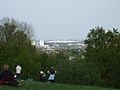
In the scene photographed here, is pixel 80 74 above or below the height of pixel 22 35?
below

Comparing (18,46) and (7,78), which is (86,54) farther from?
(7,78)

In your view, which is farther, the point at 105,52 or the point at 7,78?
the point at 105,52

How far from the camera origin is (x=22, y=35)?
74125mm

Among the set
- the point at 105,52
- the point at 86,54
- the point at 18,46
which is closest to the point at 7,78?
the point at 105,52

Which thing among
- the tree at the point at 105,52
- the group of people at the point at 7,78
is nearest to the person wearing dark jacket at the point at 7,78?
the group of people at the point at 7,78

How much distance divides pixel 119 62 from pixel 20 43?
20431 mm

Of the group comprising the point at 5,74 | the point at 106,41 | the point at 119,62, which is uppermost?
the point at 106,41

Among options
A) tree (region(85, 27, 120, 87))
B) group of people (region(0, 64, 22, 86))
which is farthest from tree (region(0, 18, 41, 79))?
group of people (region(0, 64, 22, 86))

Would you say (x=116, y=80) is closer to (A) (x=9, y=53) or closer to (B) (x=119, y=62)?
(B) (x=119, y=62)

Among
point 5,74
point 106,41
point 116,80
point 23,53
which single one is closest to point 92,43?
point 106,41

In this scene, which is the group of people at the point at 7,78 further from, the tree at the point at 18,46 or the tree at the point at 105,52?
the tree at the point at 105,52

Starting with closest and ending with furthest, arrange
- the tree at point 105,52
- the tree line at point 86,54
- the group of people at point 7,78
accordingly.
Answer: the group of people at point 7,78 → the tree line at point 86,54 → the tree at point 105,52

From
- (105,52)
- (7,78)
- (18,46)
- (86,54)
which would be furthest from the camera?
(18,46)

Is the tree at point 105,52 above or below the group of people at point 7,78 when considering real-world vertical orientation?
above
